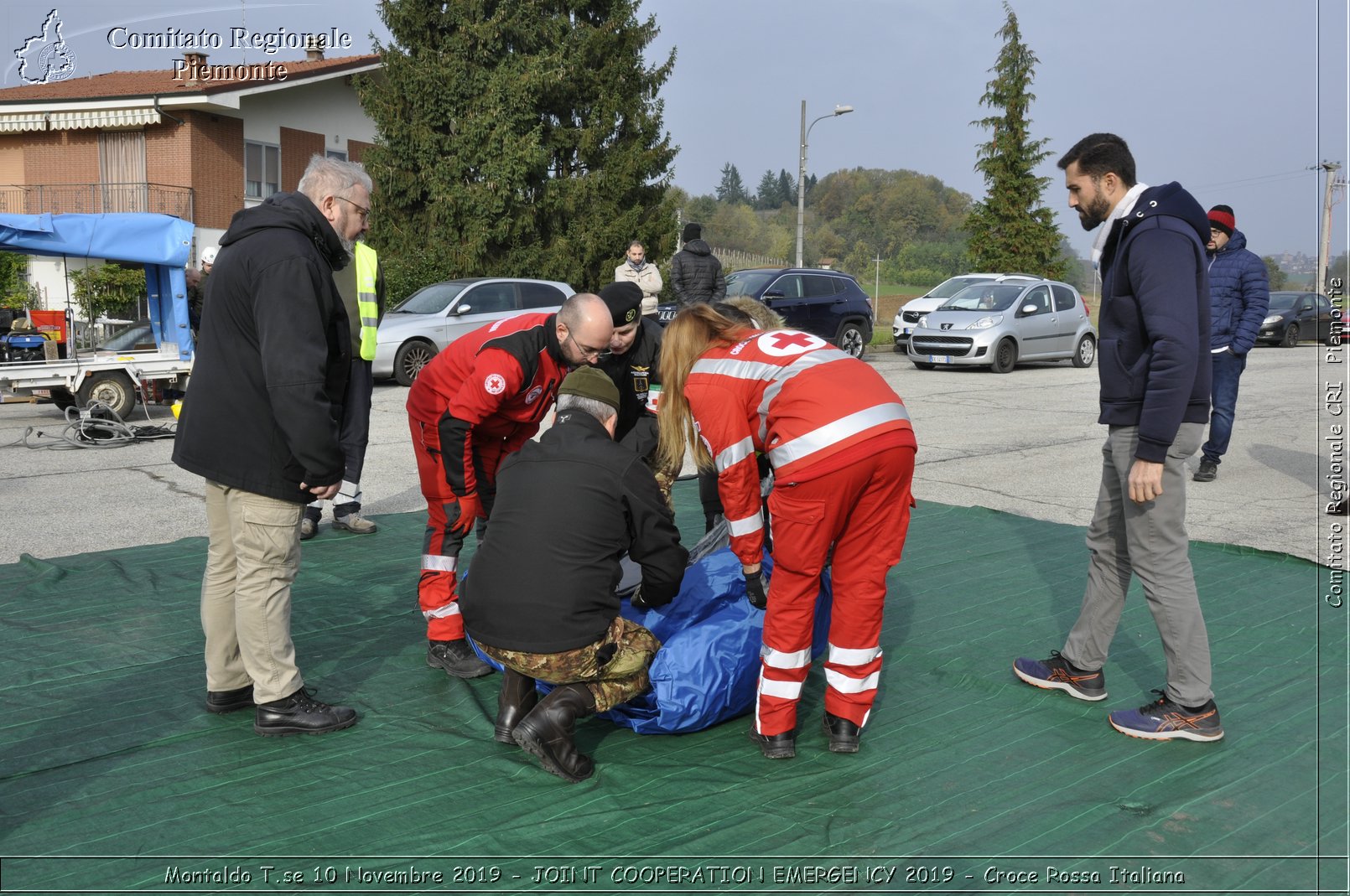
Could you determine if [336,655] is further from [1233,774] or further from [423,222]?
[423,222]

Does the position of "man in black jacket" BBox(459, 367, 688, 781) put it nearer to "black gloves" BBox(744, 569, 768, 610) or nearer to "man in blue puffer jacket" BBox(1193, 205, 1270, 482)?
"black gloves" BBox(744, 569, 768, 610)

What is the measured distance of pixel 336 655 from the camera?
4586 mm

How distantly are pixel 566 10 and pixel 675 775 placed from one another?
22.3 meters

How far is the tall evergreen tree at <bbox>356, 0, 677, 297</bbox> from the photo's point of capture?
68.3 ft

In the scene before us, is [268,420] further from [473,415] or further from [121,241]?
[121,241]

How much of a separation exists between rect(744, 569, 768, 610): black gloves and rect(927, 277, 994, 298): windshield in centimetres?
1706

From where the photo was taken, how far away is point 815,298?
18.5m

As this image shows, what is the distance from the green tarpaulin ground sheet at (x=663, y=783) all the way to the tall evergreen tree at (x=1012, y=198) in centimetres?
2583

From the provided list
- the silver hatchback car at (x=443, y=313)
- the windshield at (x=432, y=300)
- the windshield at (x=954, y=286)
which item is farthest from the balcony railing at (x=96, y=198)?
the windshield at (x=954, y=286)

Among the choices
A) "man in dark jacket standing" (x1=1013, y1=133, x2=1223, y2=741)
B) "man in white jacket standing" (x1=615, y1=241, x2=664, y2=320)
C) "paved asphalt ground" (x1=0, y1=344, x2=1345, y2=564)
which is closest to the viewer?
"man in dark jacket standing" (x1=1013, y1=133, x2=1223, y2=741)

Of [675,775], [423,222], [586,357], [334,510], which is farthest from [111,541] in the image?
[423,222]

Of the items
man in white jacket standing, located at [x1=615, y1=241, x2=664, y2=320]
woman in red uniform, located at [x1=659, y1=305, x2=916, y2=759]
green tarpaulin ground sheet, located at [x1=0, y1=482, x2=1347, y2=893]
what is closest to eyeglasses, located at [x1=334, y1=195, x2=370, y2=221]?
woman in red uniform, located at [x1=659, y1=305, x2=916, y2=759]

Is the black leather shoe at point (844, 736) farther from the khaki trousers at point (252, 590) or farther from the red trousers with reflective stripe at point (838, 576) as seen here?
the khaki trousers at point (252, 590)

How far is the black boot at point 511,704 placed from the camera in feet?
12.1
